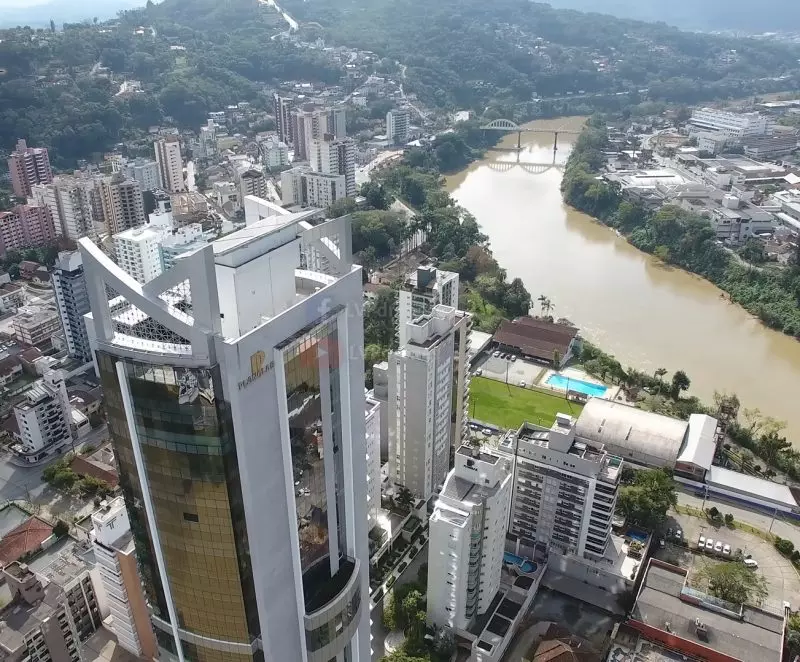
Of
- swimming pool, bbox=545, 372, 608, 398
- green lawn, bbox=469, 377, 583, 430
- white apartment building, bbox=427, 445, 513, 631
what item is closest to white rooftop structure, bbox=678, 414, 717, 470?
swimming pool, bbox=545, 372, 608, 398

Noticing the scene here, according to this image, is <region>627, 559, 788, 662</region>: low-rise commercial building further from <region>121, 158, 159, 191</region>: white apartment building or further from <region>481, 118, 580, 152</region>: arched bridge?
<region>481, 118, 580, 152</region>: arched bridge

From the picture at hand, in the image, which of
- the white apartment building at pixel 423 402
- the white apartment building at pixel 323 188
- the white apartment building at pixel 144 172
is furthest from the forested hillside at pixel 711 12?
the white apartment building at pixel 423 402

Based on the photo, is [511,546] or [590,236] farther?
[590,236]

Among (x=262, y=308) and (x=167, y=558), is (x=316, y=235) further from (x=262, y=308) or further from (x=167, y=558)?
(x=167, y=558)

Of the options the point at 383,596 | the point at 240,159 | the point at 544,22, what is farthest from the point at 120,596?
the point at 544,22

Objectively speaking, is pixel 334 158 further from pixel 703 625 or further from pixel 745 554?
pixel 703 625

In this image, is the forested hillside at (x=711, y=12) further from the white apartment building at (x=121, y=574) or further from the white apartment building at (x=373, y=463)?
the white apartment building at (x=121, y=574)

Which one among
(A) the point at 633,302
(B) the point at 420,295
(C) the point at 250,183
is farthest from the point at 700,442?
(C) the point at 250,183
